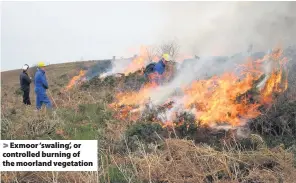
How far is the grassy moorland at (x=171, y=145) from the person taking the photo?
17.4ft

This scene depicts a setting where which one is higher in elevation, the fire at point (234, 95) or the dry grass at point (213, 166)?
the fire at point (234, 95)

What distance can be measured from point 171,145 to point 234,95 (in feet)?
10.7

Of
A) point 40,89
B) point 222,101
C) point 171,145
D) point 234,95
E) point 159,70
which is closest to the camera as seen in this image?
point 171,145

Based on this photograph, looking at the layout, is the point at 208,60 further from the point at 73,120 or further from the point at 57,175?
the point at 57,175

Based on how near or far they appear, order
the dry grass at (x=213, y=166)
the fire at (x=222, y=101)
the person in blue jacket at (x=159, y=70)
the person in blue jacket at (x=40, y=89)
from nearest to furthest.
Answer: the dry grass at (x=213, y=166), the fire at (x=222, y=101), the person in blue jacket at (x=40, y=89), the person in blue jacket at (x=159, y=70)

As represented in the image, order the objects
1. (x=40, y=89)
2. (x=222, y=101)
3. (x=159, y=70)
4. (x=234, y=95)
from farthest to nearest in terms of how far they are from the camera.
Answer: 1. (x=159, y=70)
2. (x=40, y=89)
3. (x=234, y=95)
4. (x=222, y=101)

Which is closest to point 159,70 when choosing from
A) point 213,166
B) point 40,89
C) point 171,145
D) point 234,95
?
point 40,89

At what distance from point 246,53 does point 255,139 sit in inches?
300

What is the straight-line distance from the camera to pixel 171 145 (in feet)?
20.0

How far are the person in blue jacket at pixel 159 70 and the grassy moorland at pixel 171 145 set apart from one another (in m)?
1.74

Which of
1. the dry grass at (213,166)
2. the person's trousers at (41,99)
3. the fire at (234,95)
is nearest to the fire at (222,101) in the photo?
the fire at (234,95)

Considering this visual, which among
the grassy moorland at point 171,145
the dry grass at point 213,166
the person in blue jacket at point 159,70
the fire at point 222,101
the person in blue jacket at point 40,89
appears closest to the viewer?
the dry grass at point 213,166

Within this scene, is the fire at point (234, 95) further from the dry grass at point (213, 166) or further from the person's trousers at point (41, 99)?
the person's trousers at point (41, 99)

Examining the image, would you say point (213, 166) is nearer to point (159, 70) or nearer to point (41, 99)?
point (159, 70)
